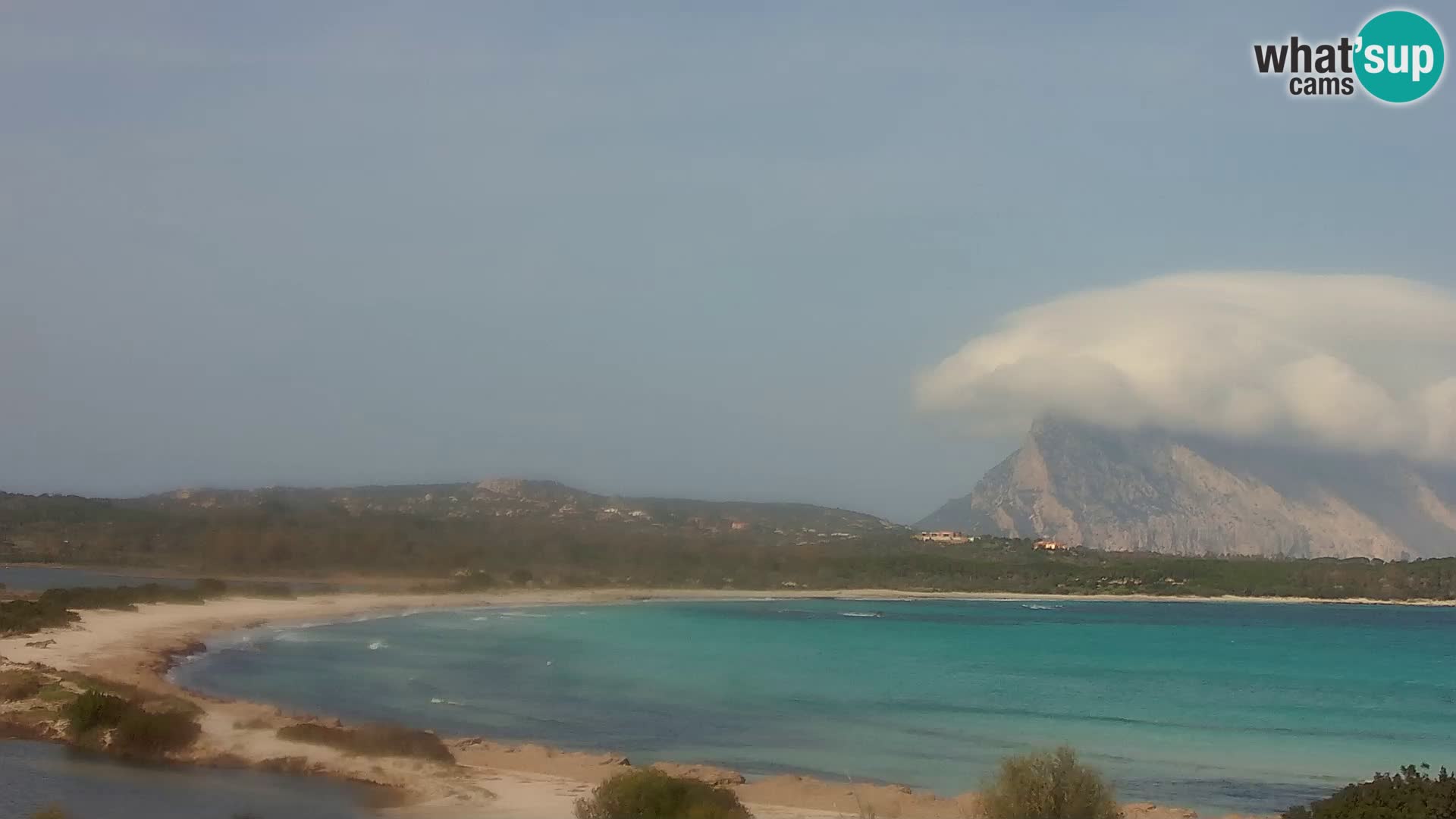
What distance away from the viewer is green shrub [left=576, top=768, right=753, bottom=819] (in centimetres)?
1339

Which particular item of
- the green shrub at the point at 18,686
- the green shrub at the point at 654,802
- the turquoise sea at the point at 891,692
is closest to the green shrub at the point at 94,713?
the green shrub at the point at 18,686

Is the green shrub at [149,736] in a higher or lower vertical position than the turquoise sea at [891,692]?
higher

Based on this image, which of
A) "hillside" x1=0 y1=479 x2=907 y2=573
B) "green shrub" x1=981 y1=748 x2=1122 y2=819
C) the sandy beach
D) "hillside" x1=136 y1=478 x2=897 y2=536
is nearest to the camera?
"green shrub" x1=981 y1=748 x2=1122 y2=819

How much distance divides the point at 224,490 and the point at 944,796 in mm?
73868

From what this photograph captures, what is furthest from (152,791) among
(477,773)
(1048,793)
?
(1048,793)

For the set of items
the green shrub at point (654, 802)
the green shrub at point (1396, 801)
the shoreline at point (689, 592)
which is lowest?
Answer: the shoreline at point (689, 592)

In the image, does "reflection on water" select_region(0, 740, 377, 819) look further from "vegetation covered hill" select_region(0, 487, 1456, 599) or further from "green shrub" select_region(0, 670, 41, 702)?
"vegetation covered hill" select_region(0, 487, 1456, 599)

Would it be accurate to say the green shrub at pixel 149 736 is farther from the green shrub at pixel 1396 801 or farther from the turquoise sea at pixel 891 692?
the green shrub at pixel 1396 801

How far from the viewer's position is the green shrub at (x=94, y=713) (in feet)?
61.9

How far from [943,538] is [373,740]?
416 ft

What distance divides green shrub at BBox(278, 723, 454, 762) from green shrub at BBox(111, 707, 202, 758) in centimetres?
→ 159

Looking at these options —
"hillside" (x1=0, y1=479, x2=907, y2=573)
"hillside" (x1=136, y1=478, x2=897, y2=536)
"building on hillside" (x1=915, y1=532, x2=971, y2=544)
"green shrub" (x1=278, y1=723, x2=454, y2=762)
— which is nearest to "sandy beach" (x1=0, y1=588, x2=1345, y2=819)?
"green shrub" (x1=278, y1=723, x2=454, y2=762)

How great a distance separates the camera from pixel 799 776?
64.5 ft

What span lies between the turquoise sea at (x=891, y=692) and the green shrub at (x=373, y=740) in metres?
2.99
